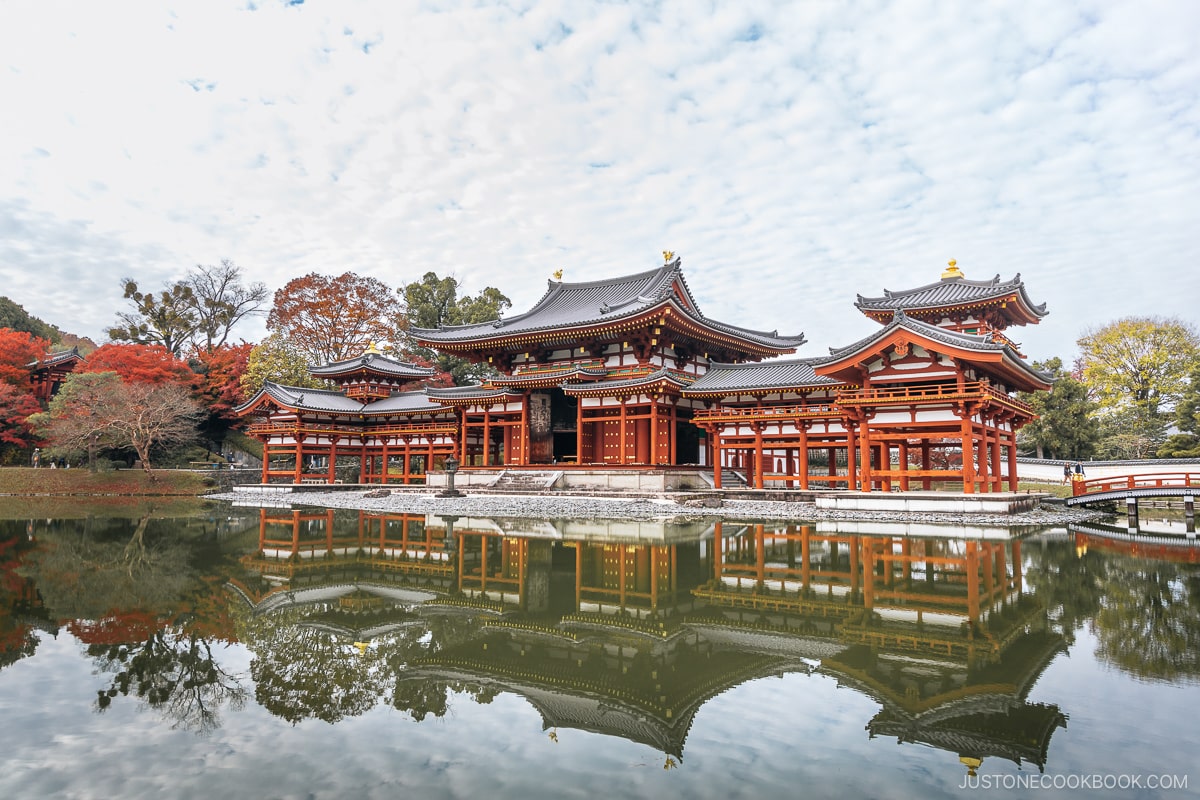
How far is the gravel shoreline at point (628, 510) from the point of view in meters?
17.8

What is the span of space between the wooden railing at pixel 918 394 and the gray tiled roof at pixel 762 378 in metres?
2.71

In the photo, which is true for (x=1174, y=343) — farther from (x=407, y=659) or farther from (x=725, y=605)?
(x=407, y=659)

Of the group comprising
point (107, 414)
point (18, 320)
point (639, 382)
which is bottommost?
point (107, 414)

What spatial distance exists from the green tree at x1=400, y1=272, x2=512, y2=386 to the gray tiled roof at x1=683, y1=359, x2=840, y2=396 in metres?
22.5

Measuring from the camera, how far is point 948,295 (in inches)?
966

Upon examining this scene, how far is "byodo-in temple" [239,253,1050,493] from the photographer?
66.4 ft

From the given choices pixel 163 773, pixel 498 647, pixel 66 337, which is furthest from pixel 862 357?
pixel 66 337

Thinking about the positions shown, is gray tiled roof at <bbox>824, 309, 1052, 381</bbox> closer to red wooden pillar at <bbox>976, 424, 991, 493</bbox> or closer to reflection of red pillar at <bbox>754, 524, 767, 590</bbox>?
red wooden pillar at <bbox>976, 424, 991, 493</bbox>

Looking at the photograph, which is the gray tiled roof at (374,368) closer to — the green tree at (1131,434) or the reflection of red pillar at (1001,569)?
the reflection of red pillar at (1001,569)

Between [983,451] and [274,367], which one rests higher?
[274,367]

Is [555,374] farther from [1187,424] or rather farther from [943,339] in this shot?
[1187,424]

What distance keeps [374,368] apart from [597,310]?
13.9 metres

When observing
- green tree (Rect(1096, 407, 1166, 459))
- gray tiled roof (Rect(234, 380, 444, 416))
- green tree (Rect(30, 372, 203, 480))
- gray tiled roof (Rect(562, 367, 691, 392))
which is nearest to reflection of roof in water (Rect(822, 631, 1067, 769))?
gray tiled roof (Rect(562, 367, 691, 392))

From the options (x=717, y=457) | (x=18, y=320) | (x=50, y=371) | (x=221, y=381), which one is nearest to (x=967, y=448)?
(x=717, y=457)
